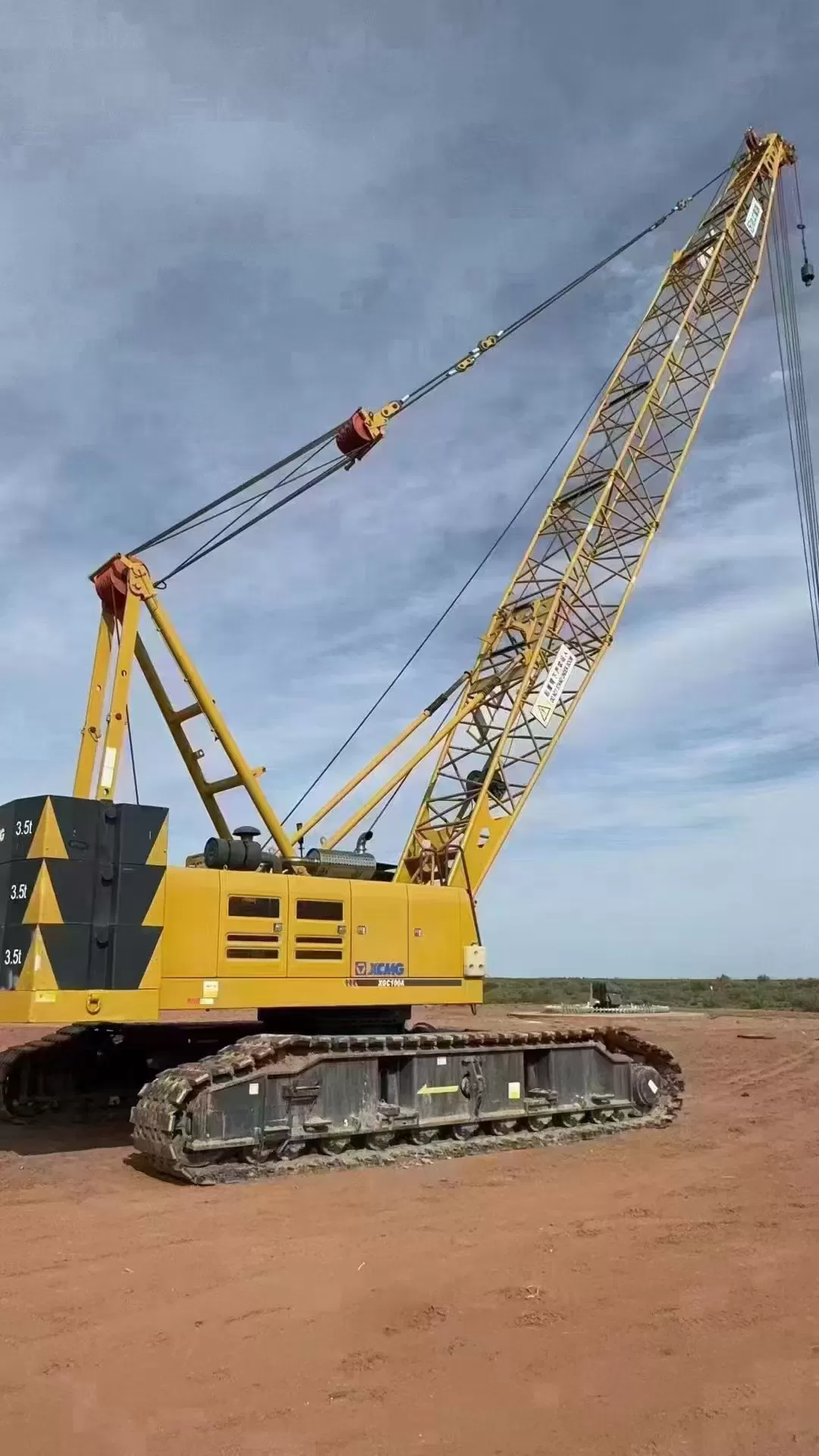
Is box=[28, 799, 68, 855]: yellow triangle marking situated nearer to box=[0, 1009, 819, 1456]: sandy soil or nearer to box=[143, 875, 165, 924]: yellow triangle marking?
box=[143, 875, 165, 924]: yellow triangle marking

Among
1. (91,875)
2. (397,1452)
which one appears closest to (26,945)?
(91,875)

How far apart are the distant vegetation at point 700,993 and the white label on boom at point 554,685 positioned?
29224 millimetres

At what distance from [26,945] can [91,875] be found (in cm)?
89

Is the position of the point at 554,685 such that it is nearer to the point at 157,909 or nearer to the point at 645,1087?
the point at 645,1087

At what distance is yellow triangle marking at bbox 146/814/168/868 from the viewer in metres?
10.8

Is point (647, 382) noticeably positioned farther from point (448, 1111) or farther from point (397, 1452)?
point (397, 1452)

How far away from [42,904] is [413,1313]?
18.6ft

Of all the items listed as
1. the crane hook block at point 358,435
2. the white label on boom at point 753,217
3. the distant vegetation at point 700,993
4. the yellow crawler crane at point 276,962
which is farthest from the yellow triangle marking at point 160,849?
the distant vegetation at point 700,993

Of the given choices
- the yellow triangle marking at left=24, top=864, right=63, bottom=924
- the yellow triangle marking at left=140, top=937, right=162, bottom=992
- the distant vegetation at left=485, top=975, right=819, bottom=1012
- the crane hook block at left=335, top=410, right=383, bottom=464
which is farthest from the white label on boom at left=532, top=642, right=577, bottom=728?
the distant vegetation at left=485, top=975, right=819, bottom=1012

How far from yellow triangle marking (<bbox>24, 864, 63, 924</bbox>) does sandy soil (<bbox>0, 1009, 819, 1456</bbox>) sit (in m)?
2.40

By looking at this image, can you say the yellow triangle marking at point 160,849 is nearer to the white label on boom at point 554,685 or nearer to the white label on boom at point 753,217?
the white label on boom at point 554,685

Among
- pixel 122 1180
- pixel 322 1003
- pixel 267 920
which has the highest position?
pixel 267 920

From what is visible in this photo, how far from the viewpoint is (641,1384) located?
484 centimetres

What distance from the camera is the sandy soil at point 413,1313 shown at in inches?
175
